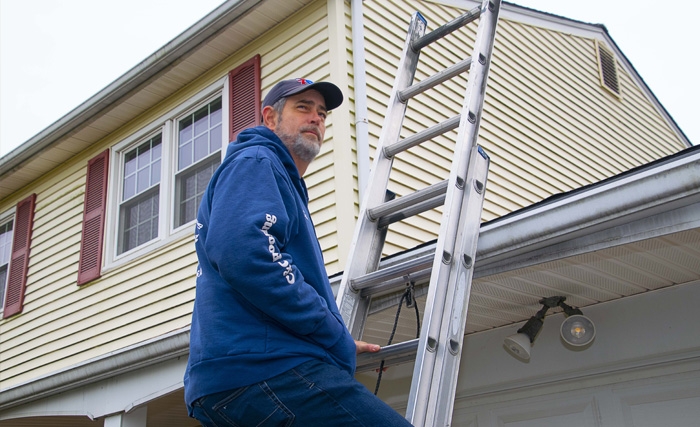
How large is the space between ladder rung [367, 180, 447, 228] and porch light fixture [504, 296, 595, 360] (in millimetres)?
1290

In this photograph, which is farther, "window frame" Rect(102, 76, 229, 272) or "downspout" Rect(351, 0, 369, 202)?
"window frame" Rect(102, 76, 229, 272)

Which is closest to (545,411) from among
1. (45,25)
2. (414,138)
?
(414,138)

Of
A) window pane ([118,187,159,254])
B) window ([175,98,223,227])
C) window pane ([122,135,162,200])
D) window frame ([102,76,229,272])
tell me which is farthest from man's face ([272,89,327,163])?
window pane ([122,135,162,200])

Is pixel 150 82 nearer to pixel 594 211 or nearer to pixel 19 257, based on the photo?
pixel 19 257

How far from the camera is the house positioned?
11.9ft

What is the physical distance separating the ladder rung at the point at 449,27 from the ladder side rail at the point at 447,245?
0.06m

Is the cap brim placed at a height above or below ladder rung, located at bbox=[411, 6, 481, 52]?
below

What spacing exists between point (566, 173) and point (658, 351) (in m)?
4.33

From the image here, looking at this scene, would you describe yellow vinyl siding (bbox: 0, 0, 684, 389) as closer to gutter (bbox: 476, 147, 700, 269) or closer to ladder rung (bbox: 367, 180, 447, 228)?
gutter (bbox: 476, 147, 700, 269)

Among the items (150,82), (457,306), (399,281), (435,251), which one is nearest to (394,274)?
(399,281)

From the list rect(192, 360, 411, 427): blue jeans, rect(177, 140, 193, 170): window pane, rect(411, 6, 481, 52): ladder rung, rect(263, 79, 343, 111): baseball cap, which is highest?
rect(177, 140, 193, 170): window pane

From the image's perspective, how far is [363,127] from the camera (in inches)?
223

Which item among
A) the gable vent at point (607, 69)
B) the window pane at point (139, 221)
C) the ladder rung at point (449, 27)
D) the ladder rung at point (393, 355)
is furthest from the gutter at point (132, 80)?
the gable vent at point (607, 69)

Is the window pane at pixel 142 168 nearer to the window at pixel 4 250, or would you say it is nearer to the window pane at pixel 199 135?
the window pane at pixel 199 135
